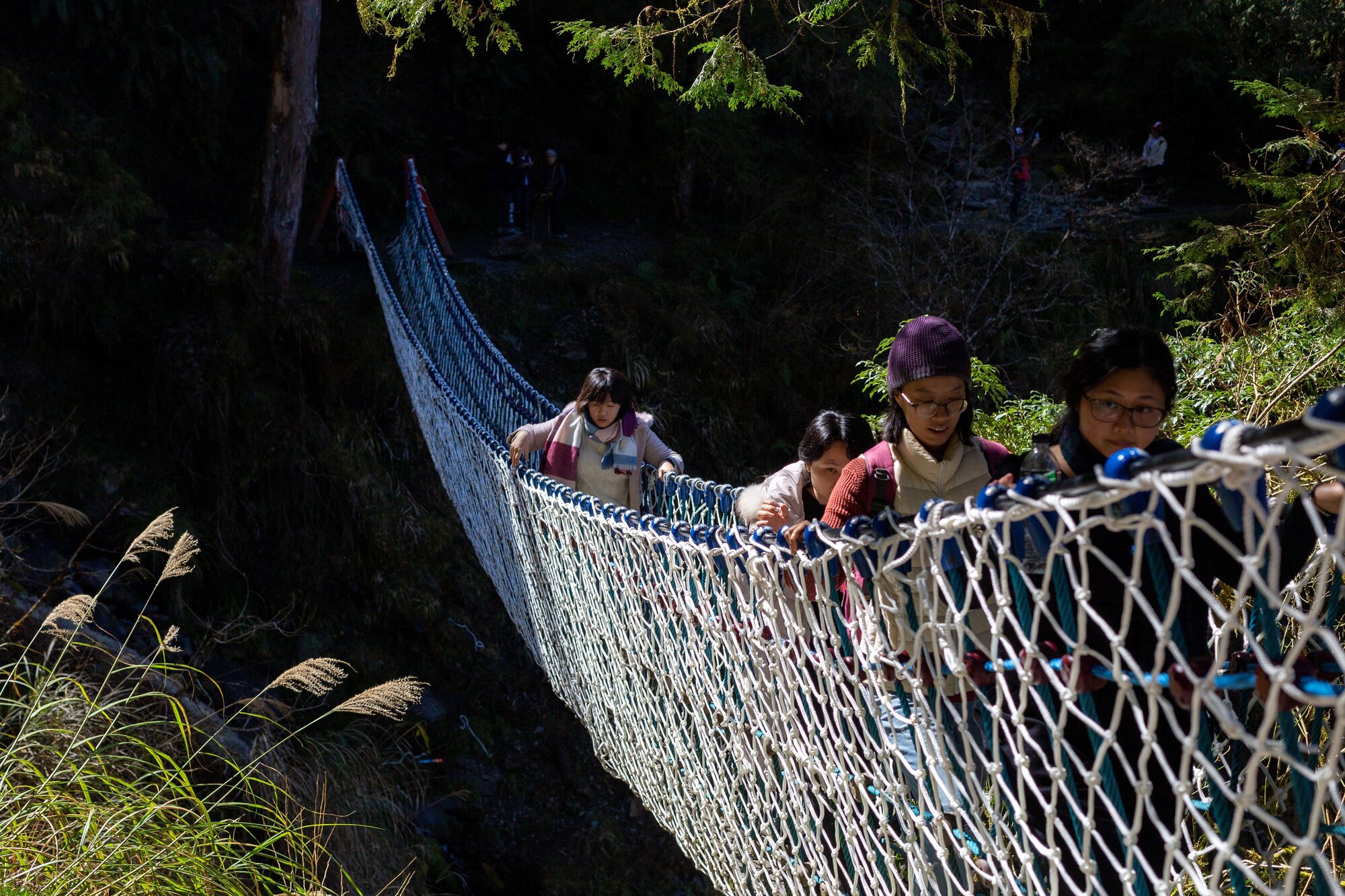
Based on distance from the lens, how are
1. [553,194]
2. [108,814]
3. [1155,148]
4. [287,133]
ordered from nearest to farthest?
[108,814], [287,133], [553,194], [1155,148]

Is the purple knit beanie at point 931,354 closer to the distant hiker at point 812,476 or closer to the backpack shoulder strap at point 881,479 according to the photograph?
the backpack shoulder strap at point 881,479

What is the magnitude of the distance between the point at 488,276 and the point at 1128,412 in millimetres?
6343

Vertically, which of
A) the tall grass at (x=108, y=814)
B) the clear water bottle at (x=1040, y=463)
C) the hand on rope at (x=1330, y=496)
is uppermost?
the hand on rope at (x=1330, y=496)

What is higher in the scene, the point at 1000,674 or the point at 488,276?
the point at 488,276

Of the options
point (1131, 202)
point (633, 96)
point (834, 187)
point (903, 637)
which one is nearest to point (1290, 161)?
point (903, 637)

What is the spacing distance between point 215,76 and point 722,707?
6.49 metres

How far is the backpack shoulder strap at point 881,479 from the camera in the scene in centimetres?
134

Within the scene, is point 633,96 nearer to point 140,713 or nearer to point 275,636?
point 275,636

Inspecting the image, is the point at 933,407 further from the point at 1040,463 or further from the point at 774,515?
the point at 774,515

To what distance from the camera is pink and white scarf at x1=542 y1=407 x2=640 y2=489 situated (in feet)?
8.86

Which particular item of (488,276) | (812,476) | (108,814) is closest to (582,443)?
(812,476)

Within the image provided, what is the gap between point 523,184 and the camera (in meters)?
7.63

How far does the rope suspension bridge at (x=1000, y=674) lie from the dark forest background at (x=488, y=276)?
1740mm

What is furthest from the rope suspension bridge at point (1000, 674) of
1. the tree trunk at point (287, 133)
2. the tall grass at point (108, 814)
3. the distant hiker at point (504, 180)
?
the distant hiker at point (504, 180)
